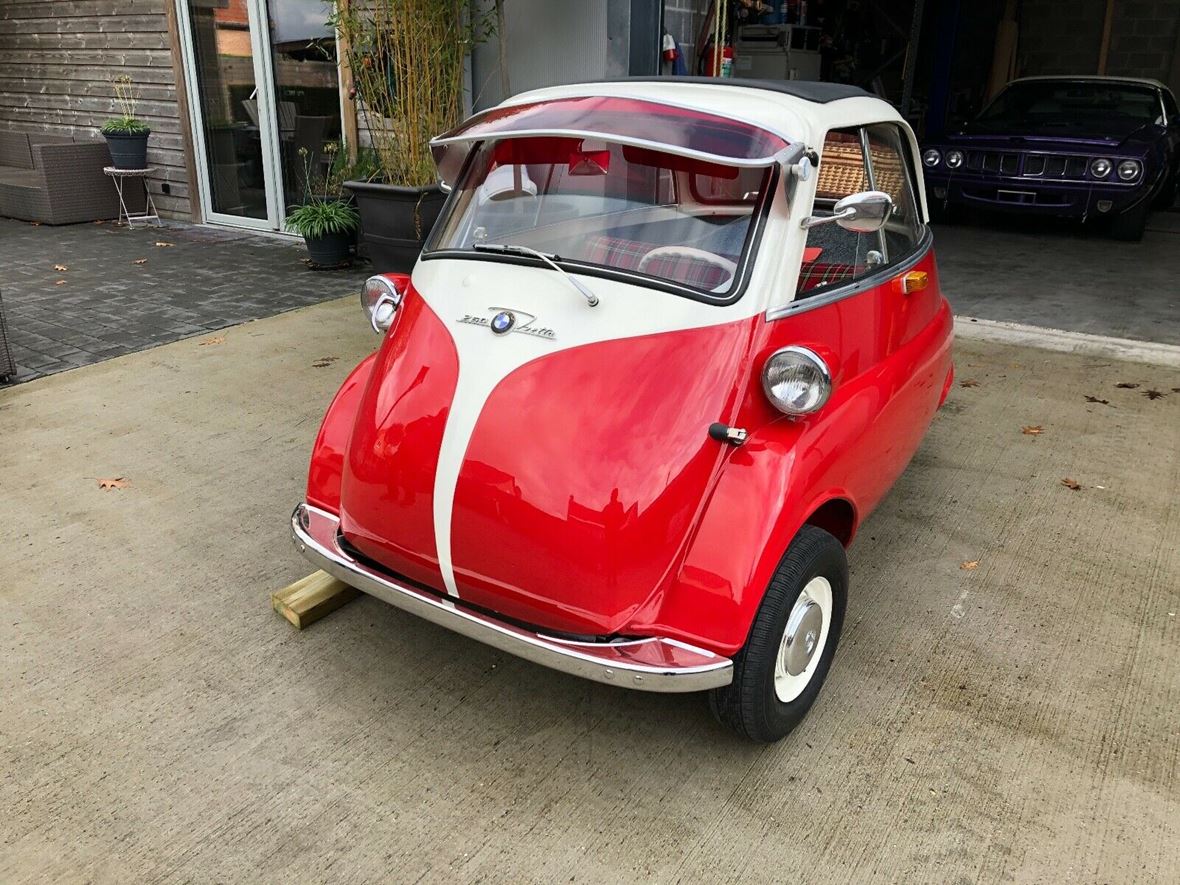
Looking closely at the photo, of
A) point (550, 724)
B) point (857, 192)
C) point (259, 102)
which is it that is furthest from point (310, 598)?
point (259, 102)

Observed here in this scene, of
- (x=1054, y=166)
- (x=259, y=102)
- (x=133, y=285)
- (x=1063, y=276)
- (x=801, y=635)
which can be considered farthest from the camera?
(x=259, y=102)

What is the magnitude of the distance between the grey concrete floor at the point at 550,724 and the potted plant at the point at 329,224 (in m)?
4.00

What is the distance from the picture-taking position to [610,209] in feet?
8.95

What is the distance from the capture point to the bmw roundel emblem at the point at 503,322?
243 cm

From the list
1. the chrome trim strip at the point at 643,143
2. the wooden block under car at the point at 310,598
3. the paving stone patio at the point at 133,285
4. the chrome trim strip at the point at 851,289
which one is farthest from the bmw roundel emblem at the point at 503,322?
the paving stone patio at the point at 133,285

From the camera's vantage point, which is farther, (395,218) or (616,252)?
(395,218)

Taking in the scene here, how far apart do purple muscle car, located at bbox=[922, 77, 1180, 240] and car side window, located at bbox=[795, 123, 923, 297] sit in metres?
5.84

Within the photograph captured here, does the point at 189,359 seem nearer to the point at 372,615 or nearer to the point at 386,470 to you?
the point at 372,615

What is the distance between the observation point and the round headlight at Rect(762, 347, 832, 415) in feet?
7.51

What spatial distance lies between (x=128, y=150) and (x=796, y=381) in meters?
→ 9.36

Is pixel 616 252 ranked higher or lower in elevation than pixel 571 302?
higher

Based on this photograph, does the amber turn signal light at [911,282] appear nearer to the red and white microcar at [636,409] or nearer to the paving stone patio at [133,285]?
the red and white microcar at [636,409]

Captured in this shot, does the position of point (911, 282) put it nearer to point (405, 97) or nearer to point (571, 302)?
point (571, 302)

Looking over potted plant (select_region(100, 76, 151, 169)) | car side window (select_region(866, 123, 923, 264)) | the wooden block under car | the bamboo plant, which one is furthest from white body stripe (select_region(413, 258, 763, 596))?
potted plant (select_region(100, 76, 151, 169))
